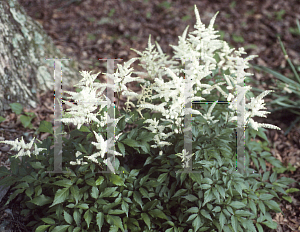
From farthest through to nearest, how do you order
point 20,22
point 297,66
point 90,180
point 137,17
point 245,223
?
point 137,17, point 297,66, point 20,22, point 245,223, point 90,180

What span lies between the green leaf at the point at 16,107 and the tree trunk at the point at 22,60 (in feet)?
0.22

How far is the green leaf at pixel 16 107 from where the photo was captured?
3.71m

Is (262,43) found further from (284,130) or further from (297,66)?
(284,130)

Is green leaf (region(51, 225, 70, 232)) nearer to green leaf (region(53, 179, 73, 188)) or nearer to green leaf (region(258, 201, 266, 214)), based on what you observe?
green leaf (region(53, 179, 73, 188))

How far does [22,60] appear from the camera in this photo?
3877mm

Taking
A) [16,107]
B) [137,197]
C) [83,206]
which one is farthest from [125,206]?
[16,107]

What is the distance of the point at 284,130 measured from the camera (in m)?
4.19

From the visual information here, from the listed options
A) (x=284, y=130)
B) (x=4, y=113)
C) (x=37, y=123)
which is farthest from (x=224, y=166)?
(x=4, y=113)

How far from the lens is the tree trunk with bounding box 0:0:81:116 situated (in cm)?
367

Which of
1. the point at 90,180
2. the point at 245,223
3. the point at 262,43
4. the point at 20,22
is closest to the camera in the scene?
the point at 90,180

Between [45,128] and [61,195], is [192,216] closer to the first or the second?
[61,195]

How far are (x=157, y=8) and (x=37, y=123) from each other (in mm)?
4111

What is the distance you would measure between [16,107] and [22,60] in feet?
2.20

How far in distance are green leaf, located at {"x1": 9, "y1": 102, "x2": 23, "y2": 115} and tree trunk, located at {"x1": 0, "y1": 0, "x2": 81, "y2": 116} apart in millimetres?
66
